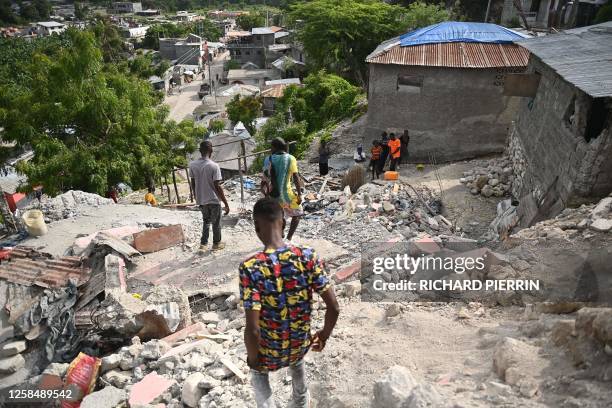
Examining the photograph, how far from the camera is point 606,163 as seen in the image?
603 centimetres

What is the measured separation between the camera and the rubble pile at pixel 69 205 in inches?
340

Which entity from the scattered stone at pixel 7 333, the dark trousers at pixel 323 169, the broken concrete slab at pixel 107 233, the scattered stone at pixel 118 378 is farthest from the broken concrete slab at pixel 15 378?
the dark trousers at pixel 323 169

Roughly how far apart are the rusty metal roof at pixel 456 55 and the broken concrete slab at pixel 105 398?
10.8m

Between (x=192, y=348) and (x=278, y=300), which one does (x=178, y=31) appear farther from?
(x=278, y=300)

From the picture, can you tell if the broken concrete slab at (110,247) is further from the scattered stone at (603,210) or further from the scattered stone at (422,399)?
the scattered stone at (603,210)

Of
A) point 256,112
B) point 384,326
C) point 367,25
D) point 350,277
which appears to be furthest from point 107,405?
point 256,112

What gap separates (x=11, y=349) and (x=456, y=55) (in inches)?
468

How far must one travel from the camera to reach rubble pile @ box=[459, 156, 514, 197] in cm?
980

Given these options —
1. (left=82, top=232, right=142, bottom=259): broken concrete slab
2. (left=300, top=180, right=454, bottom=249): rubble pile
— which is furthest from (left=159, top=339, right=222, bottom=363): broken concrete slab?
(left=300, top=180, right=454, bottom=249): rubble pile

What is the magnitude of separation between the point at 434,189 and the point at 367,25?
48.6 feet

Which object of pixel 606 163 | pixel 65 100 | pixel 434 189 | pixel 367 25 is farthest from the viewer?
pixel 367 25

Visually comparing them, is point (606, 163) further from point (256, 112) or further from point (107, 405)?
point (256, 112)

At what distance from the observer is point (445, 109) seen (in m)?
12.4

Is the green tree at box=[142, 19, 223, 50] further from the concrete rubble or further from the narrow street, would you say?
the concrete rubble
